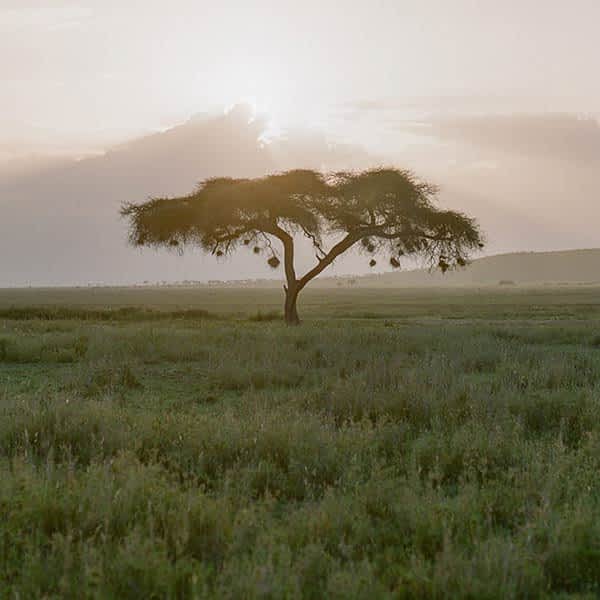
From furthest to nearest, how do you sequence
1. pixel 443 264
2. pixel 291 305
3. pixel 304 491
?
pixel 443 264 < pixel 291 305 < pixel 304 491

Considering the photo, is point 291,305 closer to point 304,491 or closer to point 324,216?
point 324,216

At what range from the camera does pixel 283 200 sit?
109 feet

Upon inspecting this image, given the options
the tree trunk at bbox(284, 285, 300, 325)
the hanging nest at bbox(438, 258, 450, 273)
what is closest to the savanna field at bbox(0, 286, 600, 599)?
the tree trunk at bbox(284, 285, 300, 325)

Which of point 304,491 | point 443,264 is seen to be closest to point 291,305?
point 443,264

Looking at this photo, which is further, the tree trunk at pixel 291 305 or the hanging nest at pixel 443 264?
the hanging nest at pixel 443 264

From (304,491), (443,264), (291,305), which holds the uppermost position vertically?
(443,264)

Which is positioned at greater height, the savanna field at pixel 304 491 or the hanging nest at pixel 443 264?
the hanging nest at pixel 443 264

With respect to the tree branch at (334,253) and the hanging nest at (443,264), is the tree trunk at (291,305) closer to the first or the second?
the tree branch at (334,253)

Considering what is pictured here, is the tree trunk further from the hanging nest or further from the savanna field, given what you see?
the savanna field

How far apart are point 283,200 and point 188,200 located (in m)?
5.83

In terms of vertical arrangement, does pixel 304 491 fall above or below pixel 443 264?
below

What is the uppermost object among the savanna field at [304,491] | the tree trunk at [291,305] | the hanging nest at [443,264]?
the hanging nest at [443,264]

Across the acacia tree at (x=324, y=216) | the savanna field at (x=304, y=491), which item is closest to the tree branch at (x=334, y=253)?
the acacia tree at (x=324, y=216)

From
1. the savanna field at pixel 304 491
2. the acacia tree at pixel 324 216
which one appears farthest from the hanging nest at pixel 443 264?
the savanna field at pixel 304 491
